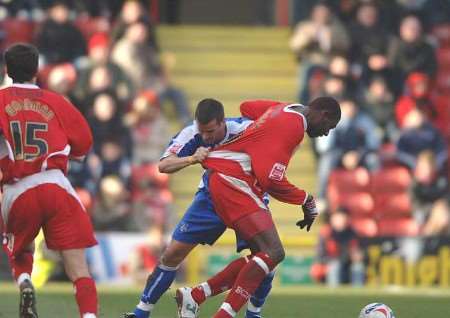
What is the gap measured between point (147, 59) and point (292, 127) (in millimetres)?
8239

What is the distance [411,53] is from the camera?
1839cm

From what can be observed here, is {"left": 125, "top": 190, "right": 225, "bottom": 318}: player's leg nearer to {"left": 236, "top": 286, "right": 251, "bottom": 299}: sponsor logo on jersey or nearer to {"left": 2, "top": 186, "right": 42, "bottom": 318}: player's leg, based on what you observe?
{"left": 236, "top": 286, "right": 251, "bottom": 299}: sponsor logo on jersey

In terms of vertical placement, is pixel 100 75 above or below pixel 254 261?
below

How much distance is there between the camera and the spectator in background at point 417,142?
1741cm

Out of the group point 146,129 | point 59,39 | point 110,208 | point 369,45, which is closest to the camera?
point 110,208

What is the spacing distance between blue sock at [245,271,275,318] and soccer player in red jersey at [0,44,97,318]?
154 centimetres

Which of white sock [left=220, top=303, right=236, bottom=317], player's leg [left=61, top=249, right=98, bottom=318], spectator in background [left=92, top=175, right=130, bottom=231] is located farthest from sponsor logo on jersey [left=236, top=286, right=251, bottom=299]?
spectator in background [left=92, top=175, right=130, bottom=231]

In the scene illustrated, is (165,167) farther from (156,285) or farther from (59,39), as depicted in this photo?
(59,39)

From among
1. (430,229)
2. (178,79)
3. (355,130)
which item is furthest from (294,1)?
(430,229)

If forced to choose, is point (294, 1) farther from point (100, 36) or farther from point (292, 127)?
point (292, 127)

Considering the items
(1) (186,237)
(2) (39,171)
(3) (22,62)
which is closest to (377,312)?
(1) (186,237)

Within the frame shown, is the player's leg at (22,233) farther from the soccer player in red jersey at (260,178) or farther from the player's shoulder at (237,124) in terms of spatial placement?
the player's shoulder at (237,124)

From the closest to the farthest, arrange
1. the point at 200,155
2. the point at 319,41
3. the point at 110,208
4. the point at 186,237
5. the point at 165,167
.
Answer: the point at 200,155
the point at 165,167
the point at 186,237
the point at 110,208
the point at 319,41

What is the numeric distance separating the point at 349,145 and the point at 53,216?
890cm
